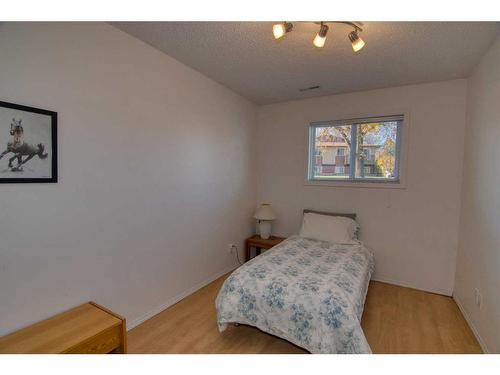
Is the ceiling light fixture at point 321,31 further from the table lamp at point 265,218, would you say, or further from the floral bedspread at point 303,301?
the table lamp at point 265,218

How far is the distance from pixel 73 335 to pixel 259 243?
226 cm

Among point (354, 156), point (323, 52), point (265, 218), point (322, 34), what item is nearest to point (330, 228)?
point (265, 218)

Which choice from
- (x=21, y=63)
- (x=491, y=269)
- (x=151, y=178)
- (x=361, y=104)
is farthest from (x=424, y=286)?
(x=21, y=63)

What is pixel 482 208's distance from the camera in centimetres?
202

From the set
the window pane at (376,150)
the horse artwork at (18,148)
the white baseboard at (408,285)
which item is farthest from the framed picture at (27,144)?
the white baseboard at (408,285)

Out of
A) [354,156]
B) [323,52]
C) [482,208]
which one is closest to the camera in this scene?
[482,208]

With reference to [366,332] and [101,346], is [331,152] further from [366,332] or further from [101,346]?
[101,346]

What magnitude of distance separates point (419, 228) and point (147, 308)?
2995 millimetres

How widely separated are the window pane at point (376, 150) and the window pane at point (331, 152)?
148 mm

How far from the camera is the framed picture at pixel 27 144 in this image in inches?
52.2

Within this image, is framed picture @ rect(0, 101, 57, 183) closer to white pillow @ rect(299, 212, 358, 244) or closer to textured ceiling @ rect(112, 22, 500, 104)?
textured ceiling @ rect(112, 22, 500, 104)

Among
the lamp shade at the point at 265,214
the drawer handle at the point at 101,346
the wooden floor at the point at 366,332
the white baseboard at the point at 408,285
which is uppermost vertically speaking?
the lamp shade at the point at 265,214

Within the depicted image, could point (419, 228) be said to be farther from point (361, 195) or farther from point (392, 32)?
point (392, 32)

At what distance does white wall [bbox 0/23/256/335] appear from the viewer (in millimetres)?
1409
